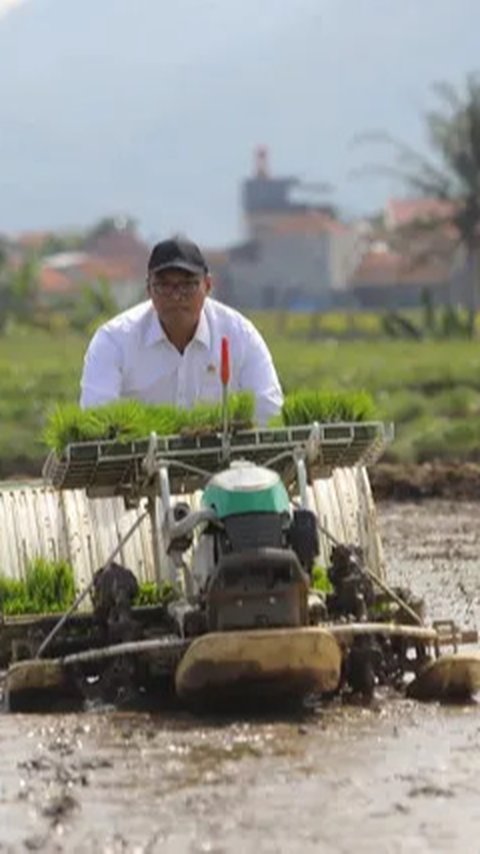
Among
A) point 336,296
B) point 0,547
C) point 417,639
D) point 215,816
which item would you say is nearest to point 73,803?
point 215,816

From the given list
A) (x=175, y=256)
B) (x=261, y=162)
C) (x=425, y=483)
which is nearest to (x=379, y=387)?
(x=425, y=483)

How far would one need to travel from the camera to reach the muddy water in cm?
771

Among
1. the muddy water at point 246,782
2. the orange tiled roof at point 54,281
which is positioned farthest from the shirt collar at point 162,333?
the orange tiled roof at point 54,281

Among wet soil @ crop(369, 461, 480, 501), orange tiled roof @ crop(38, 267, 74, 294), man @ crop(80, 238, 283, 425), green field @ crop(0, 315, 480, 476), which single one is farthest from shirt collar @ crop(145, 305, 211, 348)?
orange tiled roof @ crop(38, 267, 74, 294)

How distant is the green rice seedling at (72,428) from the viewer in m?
10.3

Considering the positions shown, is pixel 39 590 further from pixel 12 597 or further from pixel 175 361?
pixel 175 361

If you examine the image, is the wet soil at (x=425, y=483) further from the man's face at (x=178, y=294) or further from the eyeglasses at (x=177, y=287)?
the eyeglasses at (x=177, y=287)

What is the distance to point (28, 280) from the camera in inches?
2382

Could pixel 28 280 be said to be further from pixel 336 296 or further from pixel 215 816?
pixel 336 296

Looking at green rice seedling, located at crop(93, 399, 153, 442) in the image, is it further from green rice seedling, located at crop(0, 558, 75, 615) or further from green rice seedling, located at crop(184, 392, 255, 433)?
green rice seedling, located at crop(0, 558, 75, 615)

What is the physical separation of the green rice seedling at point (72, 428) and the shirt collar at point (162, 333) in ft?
3.64

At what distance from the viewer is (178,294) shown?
A: 1131 centimetres

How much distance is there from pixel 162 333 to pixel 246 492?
1.92m

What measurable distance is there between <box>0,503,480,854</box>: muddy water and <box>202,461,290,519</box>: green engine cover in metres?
0.74
